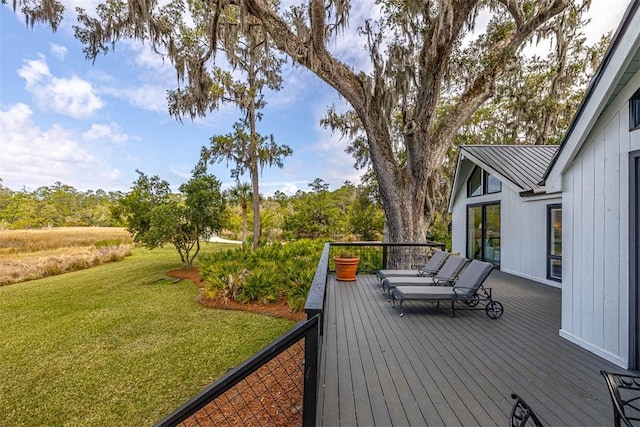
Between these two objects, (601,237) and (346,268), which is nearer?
(601,237)

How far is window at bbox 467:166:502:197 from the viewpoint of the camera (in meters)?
8.81

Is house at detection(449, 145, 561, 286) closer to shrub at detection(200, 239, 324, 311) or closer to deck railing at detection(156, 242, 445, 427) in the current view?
shrub at detection(200, 239, 324, 311)

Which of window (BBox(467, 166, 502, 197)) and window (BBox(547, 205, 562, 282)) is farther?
window (BBox(467, 166, 502, 197))

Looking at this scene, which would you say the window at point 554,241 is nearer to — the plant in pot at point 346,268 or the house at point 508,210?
the house at point 508,210

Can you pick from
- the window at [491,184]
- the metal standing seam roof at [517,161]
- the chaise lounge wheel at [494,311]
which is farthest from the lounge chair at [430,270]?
the window at [491,184]

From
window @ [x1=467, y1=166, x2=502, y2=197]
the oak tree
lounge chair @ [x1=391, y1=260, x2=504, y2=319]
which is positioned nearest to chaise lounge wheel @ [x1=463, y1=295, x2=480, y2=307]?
lounge chair @ [x1=391, y1=260, x2=504, y2=319]

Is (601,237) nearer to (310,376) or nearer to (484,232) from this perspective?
(310,376)

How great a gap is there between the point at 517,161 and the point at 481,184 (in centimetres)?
125

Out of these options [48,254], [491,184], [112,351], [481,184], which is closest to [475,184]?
[481,184]

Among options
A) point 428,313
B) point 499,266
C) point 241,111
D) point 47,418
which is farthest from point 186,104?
point 499,266

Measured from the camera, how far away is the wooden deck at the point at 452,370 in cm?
220

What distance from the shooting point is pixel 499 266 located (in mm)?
8570

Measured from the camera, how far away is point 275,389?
3.67m

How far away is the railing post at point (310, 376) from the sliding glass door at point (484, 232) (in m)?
8.77
